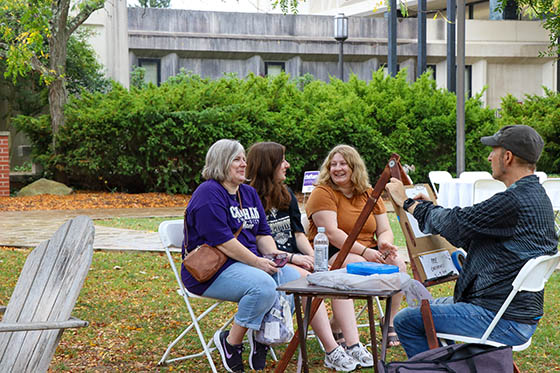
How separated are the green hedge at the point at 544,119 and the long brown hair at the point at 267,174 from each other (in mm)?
17210

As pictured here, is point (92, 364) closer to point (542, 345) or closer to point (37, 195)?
point (542, 345)

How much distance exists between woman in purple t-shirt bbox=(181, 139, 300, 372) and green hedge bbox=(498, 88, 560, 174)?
17.7 m

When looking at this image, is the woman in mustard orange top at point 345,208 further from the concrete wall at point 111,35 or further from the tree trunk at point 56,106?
the concrete wall at point 111,35

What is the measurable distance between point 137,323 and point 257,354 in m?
1.70

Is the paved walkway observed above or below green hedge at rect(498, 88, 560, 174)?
below

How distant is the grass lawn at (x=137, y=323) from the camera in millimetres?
4930


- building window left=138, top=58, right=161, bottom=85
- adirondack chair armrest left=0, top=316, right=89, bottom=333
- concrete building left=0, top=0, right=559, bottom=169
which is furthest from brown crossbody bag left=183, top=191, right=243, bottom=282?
building window left=138, top=58, right=161, bottom=85

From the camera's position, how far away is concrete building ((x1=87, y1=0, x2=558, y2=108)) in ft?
91.6

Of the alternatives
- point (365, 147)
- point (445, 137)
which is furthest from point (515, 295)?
point (445, 137)

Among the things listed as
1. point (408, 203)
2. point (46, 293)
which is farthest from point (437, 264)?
point (46, 293)

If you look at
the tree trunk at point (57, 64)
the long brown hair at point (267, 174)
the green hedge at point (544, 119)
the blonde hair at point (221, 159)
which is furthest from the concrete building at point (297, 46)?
the blonde hair at point (221, 159)

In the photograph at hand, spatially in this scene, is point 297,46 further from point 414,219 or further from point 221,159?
point 414,219

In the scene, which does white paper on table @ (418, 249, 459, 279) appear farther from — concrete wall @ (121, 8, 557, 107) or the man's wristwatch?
concrete wall @ (121, 8, 557, 107)

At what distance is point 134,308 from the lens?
257 inches
